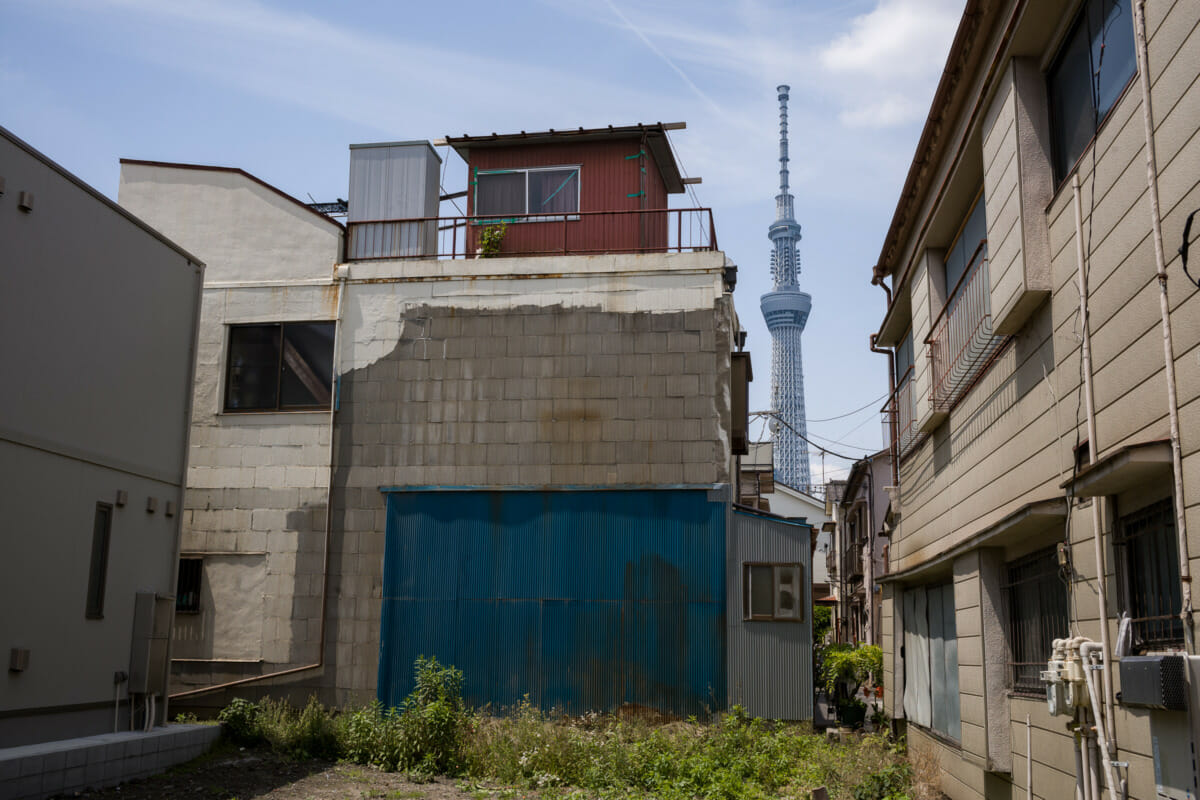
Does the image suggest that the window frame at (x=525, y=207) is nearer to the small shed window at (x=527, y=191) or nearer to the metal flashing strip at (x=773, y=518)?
the small shed window at (x=527, y=191)

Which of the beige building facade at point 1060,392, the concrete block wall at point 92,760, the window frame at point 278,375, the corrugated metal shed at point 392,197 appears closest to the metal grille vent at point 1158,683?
the beige building facade at point 1060,392

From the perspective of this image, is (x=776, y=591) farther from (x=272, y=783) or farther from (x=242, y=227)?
(x=242, y=227)

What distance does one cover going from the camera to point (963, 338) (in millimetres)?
11078

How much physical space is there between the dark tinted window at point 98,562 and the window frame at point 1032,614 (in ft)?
31.1

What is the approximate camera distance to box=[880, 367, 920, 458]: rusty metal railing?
1495 cm

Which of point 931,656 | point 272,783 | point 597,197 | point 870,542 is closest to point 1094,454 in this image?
point 931,656

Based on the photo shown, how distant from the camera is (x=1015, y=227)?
856 cm

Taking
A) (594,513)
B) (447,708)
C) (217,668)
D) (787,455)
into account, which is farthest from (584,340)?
(787,455)

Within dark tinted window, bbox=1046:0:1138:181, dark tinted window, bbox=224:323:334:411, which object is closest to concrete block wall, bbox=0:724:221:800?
→ dark tinted window, bbox=224:323:334:411

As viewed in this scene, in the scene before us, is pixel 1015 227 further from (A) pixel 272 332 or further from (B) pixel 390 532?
(A) pixel 272 332

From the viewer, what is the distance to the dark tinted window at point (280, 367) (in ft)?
58.2

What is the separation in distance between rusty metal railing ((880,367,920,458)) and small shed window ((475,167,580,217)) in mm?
6519

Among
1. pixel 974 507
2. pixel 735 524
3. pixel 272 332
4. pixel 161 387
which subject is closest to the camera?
pixel 974 507

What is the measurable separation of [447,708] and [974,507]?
7.20 meters
